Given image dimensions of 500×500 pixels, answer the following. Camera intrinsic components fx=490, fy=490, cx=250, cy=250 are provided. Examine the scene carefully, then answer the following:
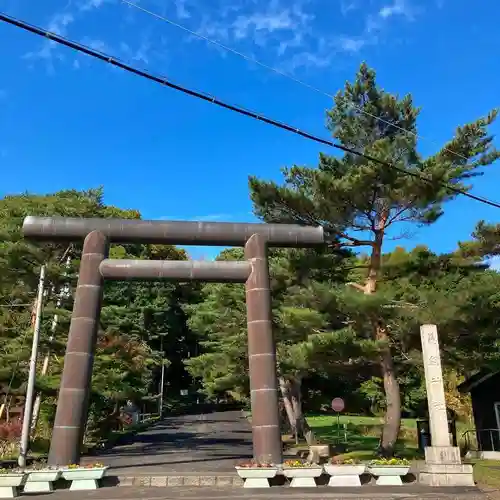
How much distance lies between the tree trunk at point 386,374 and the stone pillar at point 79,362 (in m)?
8.14

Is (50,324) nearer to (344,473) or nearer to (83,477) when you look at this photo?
(83,477)

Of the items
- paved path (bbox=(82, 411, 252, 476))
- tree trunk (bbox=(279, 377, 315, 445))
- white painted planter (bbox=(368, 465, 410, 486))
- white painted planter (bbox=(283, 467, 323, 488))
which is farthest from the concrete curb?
tree trunk (bbox=(279, 377, 315, 445))

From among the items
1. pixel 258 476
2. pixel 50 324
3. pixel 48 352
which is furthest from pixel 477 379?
pixel 50 324

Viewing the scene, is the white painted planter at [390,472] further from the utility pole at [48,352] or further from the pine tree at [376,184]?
the utility pole at [48,352]

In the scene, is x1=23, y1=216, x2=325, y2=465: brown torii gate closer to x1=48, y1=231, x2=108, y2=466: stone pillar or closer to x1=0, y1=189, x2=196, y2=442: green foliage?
x1=48, y1=231, x2=108, y2=466: stone pillar

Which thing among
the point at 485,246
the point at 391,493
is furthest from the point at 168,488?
the point at 485,246

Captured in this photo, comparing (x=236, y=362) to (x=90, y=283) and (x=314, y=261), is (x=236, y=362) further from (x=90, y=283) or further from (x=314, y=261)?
(x=90, y=283)

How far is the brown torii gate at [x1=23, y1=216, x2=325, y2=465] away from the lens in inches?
467

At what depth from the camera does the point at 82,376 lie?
12.1 m

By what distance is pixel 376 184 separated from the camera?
15.2m

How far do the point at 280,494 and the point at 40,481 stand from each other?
17.0ft

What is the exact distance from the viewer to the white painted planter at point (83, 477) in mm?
10773

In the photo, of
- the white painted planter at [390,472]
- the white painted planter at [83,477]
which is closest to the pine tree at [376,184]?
the white painted planter at [390,472]

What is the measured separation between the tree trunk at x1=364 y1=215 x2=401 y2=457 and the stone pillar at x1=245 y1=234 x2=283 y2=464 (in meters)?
3.88
